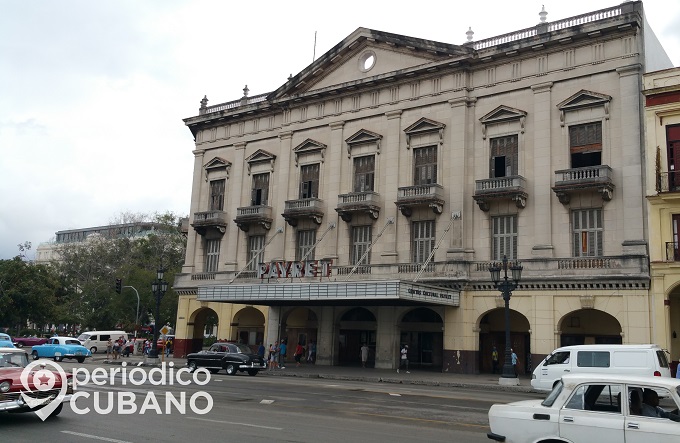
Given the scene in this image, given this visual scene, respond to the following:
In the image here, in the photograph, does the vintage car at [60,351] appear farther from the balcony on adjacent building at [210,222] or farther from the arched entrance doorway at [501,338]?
the arched entrance doorway at [501,338]

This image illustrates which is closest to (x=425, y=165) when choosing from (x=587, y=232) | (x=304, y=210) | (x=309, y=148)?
(x=304, y=210)

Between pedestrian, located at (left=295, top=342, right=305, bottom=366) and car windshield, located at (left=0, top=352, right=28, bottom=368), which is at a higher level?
car windshield, located at (left=0, top=352, right=28, bottom=368)

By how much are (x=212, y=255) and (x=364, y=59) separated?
17.6 m

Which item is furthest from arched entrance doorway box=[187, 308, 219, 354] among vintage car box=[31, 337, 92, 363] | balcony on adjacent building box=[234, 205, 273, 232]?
balcony on adjacent building box=[234, 205, 273, 232]

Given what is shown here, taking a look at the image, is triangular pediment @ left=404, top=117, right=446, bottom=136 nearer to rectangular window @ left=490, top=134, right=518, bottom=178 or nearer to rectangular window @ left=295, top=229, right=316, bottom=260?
rectangular window @ left=490, top=134, right=518, bottom=178

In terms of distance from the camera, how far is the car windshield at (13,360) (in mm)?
14584

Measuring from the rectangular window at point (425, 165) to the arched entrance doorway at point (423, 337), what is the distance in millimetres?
7435

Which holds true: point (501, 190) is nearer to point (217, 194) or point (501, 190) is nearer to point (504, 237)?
point (504, 237)

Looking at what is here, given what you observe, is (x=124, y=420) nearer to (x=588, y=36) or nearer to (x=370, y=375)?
(x=370, y=375)

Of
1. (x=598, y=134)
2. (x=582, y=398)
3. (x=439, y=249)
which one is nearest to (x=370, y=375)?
(x=439, y=249)

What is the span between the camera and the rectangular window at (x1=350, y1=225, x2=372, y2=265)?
38.7 meters

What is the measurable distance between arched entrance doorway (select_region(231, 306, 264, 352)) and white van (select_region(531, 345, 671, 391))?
1006 inches

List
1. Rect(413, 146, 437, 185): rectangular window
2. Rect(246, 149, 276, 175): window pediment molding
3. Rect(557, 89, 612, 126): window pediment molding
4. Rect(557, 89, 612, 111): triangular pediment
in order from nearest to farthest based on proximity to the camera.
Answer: Rect(557, 89, 612, 126): window pediment molding → Rect(557, 89, 612, 111): triangular pediment → Rect(413, 146, 437, 185): rectangular window → Rect(246, 149, 276, 175): window pediment molding

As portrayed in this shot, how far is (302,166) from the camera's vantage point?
42938 mm
